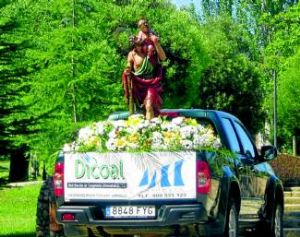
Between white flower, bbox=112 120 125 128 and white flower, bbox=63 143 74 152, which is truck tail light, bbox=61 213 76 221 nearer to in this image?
white flower, bbox=63 143 74 152

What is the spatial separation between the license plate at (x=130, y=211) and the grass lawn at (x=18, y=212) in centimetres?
642

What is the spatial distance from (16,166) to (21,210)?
2294 centimetres

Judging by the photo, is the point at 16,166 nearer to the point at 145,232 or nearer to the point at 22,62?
the point at 22,62

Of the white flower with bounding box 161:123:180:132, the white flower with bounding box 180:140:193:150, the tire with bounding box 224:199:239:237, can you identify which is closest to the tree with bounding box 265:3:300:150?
the tire with bounding box 224:199:239:237

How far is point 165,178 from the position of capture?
1180 centimetres

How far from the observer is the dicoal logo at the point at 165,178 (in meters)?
11.7

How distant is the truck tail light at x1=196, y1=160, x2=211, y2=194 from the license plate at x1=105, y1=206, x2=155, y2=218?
55cm

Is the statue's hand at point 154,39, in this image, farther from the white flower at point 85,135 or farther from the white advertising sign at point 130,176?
the white advertising sign at point 130,176

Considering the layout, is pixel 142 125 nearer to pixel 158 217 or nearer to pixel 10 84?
pixel 158 217

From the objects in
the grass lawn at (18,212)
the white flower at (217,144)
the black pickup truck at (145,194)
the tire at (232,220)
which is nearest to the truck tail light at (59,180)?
the black pickup truck at (145,194)

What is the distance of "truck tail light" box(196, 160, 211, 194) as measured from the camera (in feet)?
38.3

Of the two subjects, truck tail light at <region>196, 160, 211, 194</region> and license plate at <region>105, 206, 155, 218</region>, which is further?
license plate at <region>105, 206, 155, 218</region>

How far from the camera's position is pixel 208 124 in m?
13.2

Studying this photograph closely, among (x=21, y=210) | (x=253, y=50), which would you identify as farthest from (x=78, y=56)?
(x=253, y=50)
